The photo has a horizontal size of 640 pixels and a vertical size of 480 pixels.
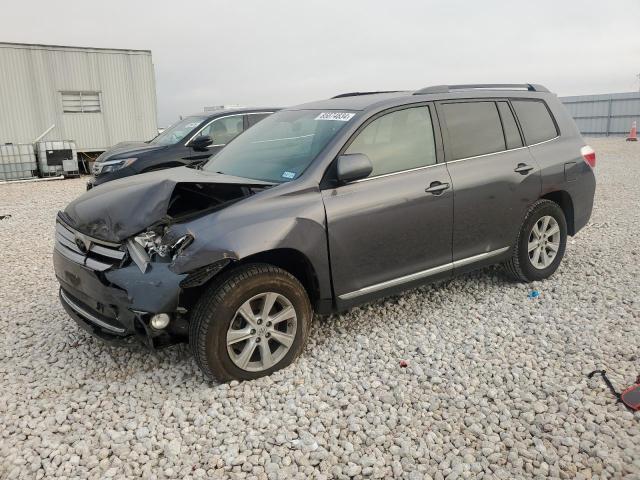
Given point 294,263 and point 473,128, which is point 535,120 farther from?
point 294,263

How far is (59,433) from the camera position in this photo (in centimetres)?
292

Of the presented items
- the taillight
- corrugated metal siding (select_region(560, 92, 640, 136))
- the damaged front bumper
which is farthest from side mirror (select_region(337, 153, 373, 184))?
corrugated metal siding (select_region(560, 92, 640, 136))

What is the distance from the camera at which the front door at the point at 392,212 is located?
3.60m

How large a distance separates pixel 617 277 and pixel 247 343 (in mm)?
3879

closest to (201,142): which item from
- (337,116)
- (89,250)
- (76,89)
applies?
(337,116)

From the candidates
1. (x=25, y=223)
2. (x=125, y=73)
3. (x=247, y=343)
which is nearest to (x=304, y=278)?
(x=247, y=343)

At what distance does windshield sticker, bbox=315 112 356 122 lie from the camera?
12.8ft

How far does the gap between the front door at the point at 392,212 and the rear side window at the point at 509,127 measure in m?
0.90

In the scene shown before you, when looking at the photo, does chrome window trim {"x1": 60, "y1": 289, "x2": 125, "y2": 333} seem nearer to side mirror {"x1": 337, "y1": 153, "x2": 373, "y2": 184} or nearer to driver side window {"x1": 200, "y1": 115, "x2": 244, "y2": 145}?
side mirror {"x1": 337, "y1": 153, "x2": 373, "y2": 184}

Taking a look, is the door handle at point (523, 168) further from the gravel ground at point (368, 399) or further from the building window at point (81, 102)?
the building window at point (81, 102)

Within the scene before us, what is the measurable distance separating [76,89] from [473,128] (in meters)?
15.2

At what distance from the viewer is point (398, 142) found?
3.99 meters

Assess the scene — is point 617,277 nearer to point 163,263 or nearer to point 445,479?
point 445,479

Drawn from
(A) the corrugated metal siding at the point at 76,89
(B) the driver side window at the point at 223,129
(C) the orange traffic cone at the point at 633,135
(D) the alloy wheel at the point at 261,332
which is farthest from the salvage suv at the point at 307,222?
(C) the orange traffic cone at the point at 633,135
